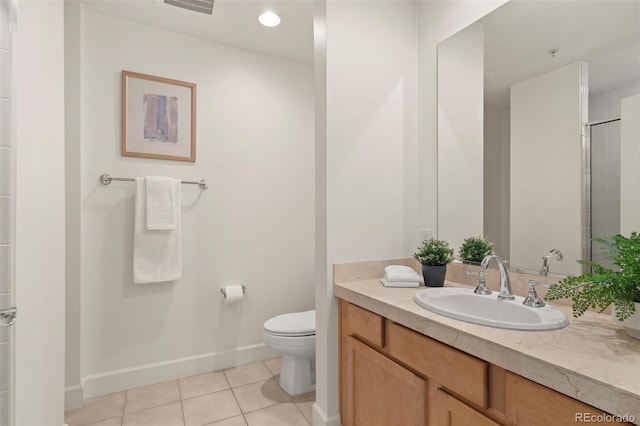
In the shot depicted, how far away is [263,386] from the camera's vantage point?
7.37 ft

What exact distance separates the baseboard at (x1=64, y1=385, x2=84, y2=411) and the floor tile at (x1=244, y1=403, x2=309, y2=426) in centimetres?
106

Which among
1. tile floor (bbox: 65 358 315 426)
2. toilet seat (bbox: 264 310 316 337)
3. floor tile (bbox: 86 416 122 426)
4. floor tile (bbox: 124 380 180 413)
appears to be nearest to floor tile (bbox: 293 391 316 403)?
tile floor (bbox: 65 358 315 426)

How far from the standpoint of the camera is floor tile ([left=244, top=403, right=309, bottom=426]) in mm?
1838

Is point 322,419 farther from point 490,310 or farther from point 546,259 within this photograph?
point 546,259

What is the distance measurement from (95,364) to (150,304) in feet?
1.57

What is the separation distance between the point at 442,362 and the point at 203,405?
1.64 meters

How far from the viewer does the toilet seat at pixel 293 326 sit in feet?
6.79

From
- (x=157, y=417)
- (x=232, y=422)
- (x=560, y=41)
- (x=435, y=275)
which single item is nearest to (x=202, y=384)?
(x=157, y=417)

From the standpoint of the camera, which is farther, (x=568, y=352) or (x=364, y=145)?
(x=364, y=145)

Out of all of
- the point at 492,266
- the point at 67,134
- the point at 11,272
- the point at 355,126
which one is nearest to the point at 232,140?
the point at 67,134

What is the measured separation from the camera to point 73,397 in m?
2.00

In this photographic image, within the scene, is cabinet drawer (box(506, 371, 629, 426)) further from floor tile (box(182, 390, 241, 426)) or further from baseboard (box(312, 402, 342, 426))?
floor tile (box(182, 390, 241, 426))

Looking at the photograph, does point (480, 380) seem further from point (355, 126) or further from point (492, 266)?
point (355, 126)

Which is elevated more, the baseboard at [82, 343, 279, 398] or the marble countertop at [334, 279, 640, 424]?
the marble countertop at [334, 279, 640, 424]
